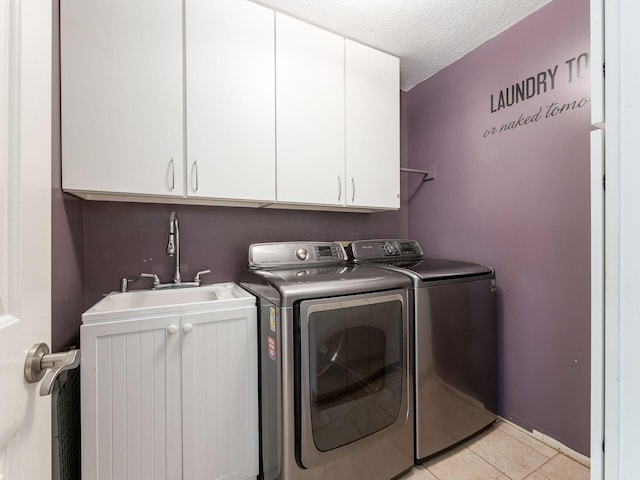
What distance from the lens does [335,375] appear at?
1.30 meters

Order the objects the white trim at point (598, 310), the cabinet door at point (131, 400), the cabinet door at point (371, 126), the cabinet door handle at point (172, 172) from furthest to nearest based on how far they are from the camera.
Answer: the cabinet door at point (371, 126)
the cabinet door handle at point (172, 172)
the cabinet door at point (131, 400)
the white trim at point (598, 310)

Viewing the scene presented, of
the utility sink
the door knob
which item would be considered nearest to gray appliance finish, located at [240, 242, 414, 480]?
the utility sink

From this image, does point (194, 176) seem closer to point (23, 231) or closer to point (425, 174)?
point (23, 231)

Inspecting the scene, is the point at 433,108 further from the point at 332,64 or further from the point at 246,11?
the point at 246,11

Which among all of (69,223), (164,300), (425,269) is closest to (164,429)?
(164,300)

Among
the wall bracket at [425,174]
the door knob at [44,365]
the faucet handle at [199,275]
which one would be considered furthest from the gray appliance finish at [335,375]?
the wall bracket at [425,174]

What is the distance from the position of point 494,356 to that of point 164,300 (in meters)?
2.09

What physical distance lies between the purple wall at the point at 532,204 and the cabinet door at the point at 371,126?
1.76ft

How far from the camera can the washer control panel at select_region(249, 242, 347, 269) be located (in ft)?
5.80

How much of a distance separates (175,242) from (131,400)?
832 millimetres

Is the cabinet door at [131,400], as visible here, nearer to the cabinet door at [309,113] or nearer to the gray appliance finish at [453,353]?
the cabinet door at [309,113]

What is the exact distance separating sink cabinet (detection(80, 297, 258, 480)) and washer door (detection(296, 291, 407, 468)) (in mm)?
332

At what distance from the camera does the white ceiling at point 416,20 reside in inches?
65.1
